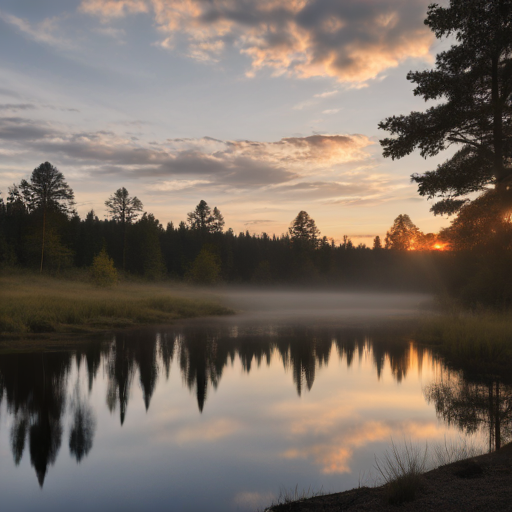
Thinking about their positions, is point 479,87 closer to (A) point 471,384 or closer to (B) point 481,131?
(B) point 481,131

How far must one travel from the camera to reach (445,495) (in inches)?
186

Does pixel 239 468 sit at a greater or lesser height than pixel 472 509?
lesser

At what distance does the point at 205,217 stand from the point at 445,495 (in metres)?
106

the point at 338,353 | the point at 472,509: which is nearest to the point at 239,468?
the point at 472,509

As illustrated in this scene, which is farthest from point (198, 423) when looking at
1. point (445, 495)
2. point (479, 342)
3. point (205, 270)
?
point (205, 270)

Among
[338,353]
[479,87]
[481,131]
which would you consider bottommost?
[338,353]

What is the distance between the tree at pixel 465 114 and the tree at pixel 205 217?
93392mm

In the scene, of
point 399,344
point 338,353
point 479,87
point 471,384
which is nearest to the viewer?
point 471,384

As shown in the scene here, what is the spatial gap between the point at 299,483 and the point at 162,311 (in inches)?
1038

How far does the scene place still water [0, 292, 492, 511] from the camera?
5809mm

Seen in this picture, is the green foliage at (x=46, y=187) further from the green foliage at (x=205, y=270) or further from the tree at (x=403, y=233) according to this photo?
the tree at (x=403, y=233)

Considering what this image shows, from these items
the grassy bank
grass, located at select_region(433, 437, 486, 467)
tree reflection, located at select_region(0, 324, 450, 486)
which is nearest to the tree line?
the grassy bank

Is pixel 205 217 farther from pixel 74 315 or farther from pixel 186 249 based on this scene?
pixel 74 315

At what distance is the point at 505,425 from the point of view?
7.86 metres
